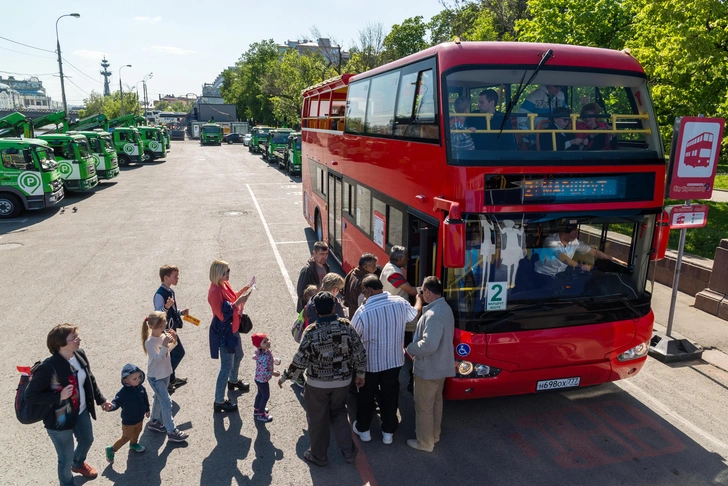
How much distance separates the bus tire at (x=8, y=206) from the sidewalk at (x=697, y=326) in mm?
19155

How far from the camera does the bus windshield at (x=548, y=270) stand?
5.08 meters

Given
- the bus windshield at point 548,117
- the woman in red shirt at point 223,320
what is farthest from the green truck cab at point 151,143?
the bus windshield at point 548,117

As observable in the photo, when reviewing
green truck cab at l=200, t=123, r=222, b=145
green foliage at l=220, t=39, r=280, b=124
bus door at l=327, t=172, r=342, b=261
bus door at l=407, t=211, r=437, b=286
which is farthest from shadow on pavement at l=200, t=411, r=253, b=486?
green foliage at l=220, t=39, r=280, b=124

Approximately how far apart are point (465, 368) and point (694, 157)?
4972 mm

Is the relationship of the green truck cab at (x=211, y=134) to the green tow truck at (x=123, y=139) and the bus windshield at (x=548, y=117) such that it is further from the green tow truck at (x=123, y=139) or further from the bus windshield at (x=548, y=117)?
the bus windshield at (x=548, y=117)

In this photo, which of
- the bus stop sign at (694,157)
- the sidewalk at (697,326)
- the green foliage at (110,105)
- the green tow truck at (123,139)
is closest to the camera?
the bus stop sign at (694,157)

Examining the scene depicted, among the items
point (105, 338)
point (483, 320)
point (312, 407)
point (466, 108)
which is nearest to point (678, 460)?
point (483, 320)

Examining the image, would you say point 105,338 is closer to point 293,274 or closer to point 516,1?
point 293,274

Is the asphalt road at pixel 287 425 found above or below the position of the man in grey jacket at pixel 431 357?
below

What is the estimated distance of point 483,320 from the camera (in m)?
5.14

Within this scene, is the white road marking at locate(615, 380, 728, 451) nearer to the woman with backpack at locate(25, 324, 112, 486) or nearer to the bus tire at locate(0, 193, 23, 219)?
the woman with backpack at locate(25, 324, 112, 486)

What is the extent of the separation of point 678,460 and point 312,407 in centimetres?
378

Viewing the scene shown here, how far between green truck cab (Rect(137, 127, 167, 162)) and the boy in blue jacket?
120ft

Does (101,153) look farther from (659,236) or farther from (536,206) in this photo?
(659,236)
